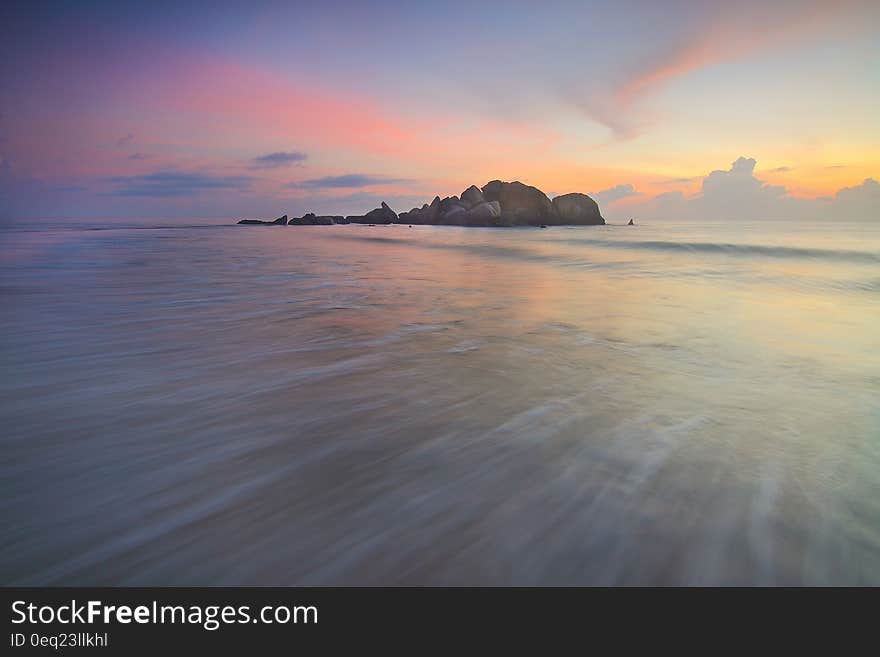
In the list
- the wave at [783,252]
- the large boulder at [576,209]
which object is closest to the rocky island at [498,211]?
the large boulder at [576,209]

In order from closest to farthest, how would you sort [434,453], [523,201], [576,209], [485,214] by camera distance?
1. [434,453]
2. [485,214]
3. [523,201]
4. [576,209]

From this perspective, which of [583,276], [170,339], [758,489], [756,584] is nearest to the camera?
[756,584]

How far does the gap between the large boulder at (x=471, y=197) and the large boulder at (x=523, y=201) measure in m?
3.22

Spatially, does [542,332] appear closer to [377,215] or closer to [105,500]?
[105,500]

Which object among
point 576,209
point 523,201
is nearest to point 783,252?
point 523,201

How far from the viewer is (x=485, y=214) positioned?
74812 mm

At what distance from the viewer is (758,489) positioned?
6.15 feet

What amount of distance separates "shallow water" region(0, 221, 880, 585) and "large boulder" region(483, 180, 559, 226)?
80.3 metres

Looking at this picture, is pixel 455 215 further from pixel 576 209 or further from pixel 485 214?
pixel 576 209

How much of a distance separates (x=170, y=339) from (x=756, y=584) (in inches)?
196

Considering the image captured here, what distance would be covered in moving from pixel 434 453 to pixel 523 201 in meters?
86.9

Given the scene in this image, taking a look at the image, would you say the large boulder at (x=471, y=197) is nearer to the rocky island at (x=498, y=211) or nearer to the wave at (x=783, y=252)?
the rocky island at (x=498, y=211)

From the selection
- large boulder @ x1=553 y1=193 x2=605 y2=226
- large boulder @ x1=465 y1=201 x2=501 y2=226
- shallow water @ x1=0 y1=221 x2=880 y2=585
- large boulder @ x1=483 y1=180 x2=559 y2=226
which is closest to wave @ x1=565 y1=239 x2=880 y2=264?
shallow water @ x1=0 y1=221 x2=880 y2=585
